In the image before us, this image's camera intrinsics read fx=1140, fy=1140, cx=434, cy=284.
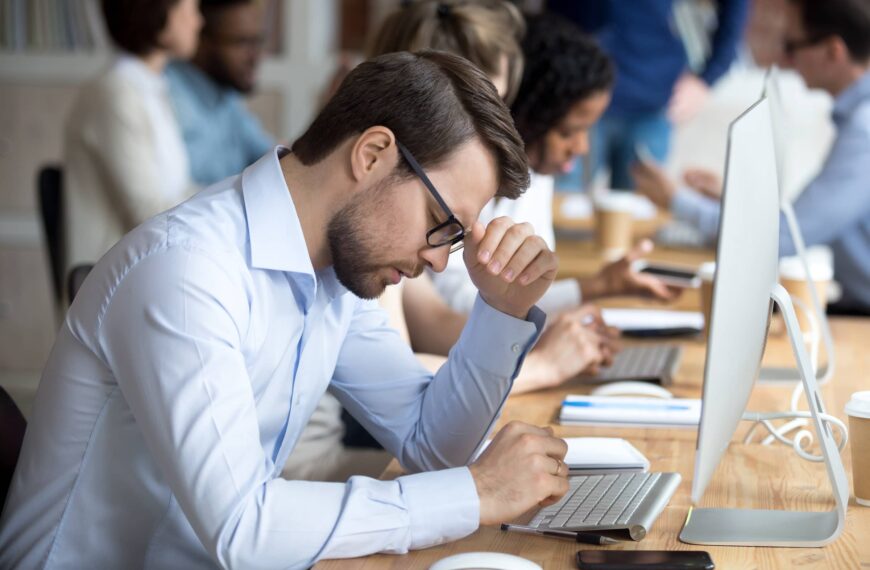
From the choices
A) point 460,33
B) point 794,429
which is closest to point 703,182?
point 460,33

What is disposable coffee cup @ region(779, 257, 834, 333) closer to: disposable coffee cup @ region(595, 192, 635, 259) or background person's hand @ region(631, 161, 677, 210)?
disposable coffee cup @ region(595, 192, 635, 259)

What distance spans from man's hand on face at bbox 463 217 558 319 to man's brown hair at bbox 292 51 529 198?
0.19 feet

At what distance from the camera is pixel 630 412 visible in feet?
5.14

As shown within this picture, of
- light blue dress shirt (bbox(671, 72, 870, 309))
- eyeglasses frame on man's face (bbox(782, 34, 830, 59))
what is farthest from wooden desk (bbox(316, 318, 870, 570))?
eyeglasses frame on man's face (bbox(782, 34, 830, 59))

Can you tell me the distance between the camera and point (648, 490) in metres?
1.23

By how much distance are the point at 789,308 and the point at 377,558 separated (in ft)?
1.58

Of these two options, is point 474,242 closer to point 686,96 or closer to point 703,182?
point 703,182

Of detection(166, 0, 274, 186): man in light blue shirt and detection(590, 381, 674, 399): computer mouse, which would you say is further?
detection(166, 0, 274, 186): man in light blue shirt

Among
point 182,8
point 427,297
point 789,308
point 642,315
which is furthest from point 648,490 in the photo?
point 182,8

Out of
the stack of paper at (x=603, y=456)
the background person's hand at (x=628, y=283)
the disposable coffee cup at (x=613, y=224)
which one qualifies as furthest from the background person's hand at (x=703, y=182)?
the stack of paper at (x=603, y=456)

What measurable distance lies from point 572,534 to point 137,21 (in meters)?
2.33

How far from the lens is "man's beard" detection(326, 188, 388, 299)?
4.00 ft

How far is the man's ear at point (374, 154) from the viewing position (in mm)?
1182

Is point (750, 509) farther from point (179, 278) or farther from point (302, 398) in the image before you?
point (179, 278)
